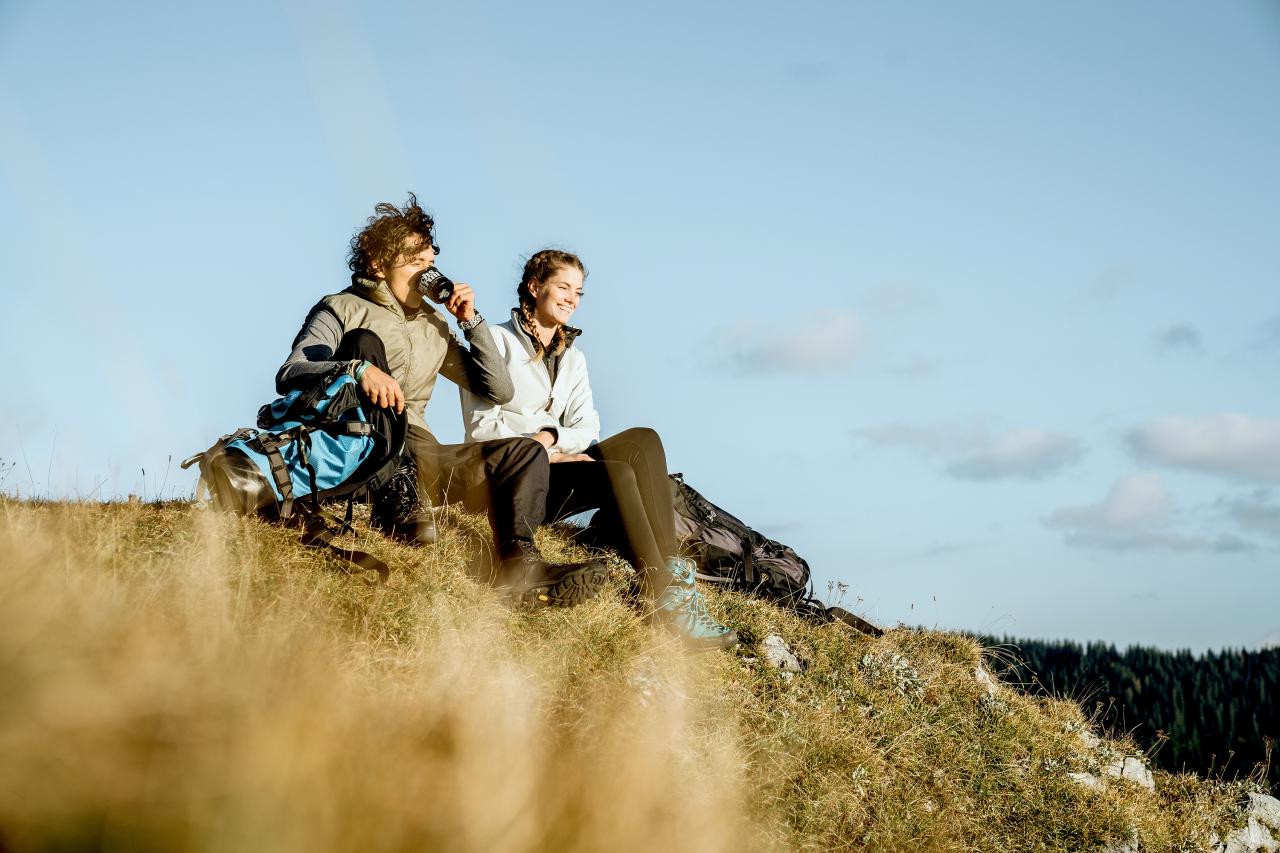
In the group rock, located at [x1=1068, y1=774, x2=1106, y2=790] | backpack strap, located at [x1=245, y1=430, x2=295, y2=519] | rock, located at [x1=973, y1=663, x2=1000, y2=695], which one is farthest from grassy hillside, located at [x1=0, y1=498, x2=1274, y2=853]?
rock, located at [x1=973, y1=663, x2=1000, y2=695]

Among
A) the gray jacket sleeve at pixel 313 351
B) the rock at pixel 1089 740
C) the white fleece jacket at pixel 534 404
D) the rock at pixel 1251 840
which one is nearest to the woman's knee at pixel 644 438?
the white fleece jacket at pixel 534 404

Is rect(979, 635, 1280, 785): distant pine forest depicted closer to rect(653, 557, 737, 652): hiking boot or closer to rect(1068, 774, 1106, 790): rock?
rect(1068, 774, 1106, 790): rock

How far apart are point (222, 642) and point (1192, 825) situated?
23.8 feet

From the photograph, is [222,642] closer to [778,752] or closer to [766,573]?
[778,752]

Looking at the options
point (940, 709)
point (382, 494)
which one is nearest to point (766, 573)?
point (940, 709)

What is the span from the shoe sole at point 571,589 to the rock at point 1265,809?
6202 mm

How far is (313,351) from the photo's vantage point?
18.1 feet

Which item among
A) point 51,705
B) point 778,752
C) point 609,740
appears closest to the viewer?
point 51,705

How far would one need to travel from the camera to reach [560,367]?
6.71 m

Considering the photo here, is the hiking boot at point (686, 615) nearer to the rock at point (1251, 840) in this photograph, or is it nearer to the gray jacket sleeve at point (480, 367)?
the gray jacket sleeve at point (480, 367)

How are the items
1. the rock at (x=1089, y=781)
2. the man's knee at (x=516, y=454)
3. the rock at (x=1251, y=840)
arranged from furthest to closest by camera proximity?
1. the rock at (x=1251, y=840)
2. the rock at (x=1089, y=781)
3. the man's knee at (x=516, y=454)

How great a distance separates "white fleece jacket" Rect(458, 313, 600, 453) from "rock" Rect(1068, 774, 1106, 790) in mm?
4406

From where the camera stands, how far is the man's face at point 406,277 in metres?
6.02

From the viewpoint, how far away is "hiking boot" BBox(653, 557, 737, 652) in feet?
Result: 19.3
